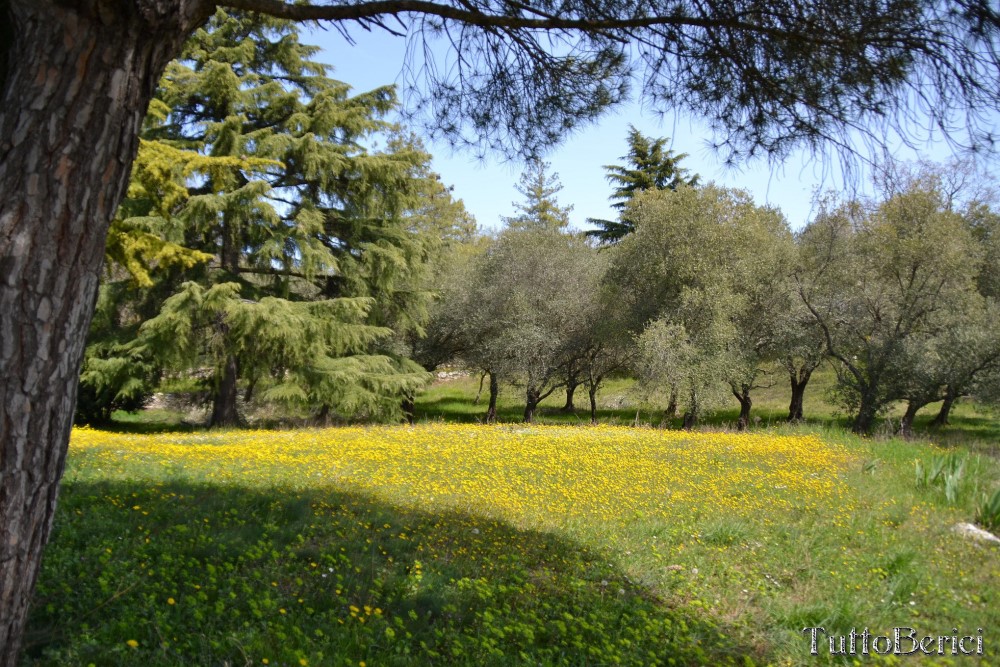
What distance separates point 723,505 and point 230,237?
1563 centimetres

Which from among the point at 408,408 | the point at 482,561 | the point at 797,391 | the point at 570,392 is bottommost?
the point at 408,408

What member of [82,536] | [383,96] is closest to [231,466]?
[82,536]

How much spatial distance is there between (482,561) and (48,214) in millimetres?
4004

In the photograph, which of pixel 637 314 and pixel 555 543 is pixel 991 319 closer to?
pixel 637 314

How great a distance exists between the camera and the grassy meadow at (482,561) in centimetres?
364

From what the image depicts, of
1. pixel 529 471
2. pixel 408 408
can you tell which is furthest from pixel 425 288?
pixel 529 471

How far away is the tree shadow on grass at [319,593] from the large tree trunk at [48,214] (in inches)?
36.3

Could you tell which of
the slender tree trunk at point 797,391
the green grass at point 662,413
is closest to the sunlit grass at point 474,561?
the green grass at point 662,413

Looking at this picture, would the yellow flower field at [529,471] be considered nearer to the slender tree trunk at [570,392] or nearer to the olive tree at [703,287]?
the olive tree at [703,287]

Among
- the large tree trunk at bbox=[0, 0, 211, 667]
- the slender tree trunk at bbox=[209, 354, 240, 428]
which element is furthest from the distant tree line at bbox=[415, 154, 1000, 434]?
the large tree trunk at bbox=[0, 0, 211, 667]

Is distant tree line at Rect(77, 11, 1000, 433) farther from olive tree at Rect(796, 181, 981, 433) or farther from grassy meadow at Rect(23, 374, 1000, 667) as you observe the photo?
grassy meadow at Rect(23, 374, 1000, 667)

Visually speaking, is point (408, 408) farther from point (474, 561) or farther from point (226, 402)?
point (474, 561)

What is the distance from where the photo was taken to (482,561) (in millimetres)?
5324

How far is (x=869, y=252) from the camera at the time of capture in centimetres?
1939
